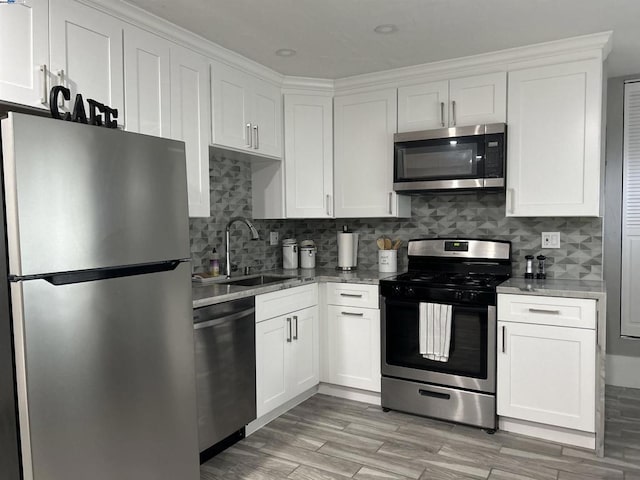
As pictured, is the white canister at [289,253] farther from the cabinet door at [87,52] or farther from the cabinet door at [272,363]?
the cabinet door at [87,52]

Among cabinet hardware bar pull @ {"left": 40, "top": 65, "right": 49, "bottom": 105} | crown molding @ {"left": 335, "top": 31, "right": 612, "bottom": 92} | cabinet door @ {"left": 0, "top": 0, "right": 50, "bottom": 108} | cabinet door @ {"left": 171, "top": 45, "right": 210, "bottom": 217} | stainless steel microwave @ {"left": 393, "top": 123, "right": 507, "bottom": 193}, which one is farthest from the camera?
stainless steel microwave @ {"left": 393, "top": 123, "right": 507, "bottom": 193}

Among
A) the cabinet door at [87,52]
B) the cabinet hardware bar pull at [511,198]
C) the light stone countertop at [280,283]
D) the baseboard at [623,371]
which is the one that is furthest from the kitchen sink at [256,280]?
the baseboard at [623,371]

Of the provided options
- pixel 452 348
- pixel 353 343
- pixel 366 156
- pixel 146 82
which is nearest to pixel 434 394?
pixel 452 348

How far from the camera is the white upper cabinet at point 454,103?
10.2ft

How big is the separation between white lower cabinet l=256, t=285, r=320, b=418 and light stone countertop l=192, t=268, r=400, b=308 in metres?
0.06

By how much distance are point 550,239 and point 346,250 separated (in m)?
1.46

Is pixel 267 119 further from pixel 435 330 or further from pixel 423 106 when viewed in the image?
pixel 435 330

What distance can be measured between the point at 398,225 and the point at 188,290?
2119mm

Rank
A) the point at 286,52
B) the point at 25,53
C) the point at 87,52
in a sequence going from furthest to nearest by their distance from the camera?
1. the point at 286,52
2. the point at 87,52
3. the point at 25,53

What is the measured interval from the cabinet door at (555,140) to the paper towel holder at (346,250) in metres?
1.22

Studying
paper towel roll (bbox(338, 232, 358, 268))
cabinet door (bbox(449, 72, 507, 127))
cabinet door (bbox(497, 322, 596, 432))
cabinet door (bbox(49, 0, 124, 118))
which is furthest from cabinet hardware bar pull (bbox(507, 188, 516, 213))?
cabinet door (bbox(49, 0, 124, 118))

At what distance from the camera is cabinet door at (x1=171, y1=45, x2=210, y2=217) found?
2.63 meters

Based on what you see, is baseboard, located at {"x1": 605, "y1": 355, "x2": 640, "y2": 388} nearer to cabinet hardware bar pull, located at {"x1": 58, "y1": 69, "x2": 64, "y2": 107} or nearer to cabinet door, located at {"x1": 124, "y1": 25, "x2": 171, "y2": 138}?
cabinet door, located at {"x1": 124, "y1": 25, "x2": 171, "y2": 138}

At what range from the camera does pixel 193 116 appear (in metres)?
2.74
